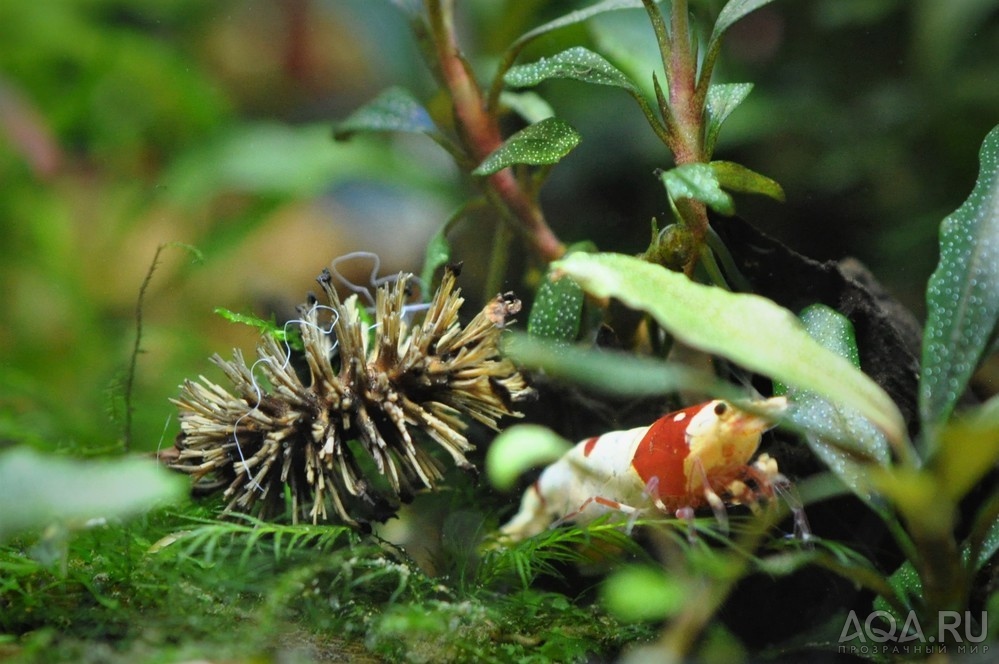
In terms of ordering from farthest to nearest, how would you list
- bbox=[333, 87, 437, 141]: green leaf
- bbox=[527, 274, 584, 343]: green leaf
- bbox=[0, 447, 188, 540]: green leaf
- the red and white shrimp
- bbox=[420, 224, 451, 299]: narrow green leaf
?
1. bbox=[333, 87, 437, 141]: green leaf
2. bbox=[420, 224, 451, 299]: narrow green leaf
3. bbox=[527, 274, 584, 343]: green leaf
4. the red and white shrimp
5. bbox=[0, 447, 188, 540]: green leaf

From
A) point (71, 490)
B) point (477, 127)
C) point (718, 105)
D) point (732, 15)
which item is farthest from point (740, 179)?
point (71, 490)

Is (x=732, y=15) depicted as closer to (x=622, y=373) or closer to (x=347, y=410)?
(x=622, y=373)

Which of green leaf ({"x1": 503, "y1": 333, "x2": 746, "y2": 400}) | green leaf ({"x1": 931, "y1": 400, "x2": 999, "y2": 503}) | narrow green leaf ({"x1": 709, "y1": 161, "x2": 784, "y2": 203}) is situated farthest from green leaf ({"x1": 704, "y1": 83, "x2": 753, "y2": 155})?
green leaf ({"x1": 931, "y1": 400, "x2": 999, "y2": 503})

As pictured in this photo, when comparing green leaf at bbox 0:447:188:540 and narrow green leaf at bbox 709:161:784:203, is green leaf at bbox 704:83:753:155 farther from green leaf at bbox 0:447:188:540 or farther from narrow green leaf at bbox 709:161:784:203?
green leaf at bbox 0:447:188:540

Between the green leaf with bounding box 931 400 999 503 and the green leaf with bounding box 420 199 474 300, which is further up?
the green leaf with bounding box 420 199 474 300

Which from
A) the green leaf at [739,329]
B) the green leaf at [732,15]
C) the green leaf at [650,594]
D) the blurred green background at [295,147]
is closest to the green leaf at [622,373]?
the green leaf at [739,329]

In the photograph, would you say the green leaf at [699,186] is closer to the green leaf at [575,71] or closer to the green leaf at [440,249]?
the green leaf at [575,71]

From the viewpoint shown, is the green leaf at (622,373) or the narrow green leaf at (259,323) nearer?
the green leaf at (622,373)
